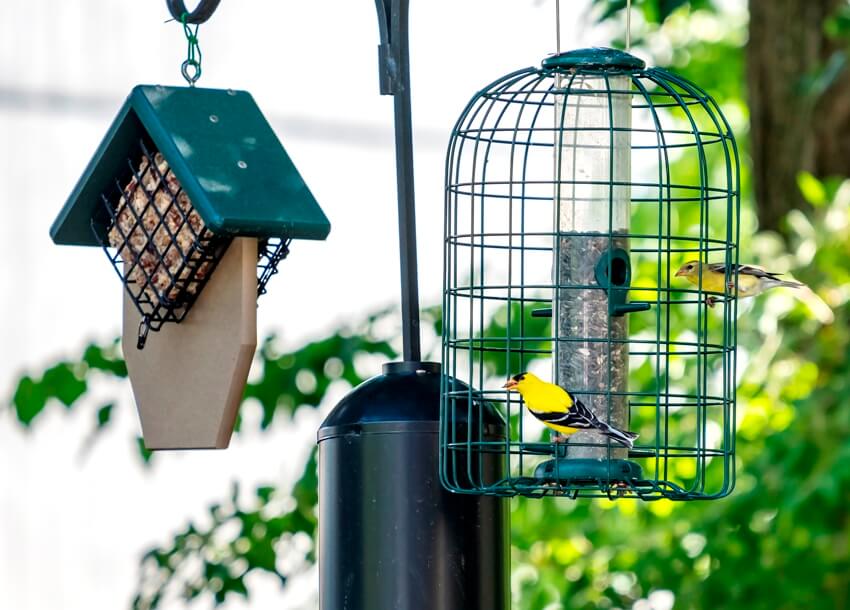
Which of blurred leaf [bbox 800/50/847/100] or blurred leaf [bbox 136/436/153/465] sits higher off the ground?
blurred leaf [bbox 800/50/847/100]

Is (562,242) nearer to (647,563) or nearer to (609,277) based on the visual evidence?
(609,277)

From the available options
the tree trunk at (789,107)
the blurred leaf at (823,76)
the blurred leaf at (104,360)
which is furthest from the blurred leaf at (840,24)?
the blurred leaf at (104,360)

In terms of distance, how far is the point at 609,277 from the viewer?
3.30 m

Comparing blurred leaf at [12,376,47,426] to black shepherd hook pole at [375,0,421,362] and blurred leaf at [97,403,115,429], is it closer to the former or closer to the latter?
blurred leaf at [97,403,115,429]

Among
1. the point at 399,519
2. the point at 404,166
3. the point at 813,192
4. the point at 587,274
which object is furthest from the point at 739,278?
the point at 813,192

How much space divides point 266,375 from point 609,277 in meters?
2.51

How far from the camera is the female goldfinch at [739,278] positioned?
368 centimetres

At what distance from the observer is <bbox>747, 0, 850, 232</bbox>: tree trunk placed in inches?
270

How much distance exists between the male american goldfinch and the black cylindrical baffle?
11 cm

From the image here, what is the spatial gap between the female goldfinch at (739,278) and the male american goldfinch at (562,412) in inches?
26.5

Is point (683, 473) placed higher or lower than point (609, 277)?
lower

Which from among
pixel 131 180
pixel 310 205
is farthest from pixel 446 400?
pixel 131 180

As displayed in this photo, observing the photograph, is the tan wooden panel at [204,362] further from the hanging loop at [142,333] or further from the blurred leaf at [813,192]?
the blurred leaf at [813,192]

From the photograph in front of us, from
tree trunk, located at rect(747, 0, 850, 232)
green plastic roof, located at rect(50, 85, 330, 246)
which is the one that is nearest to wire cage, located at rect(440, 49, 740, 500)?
green plastic roof, located at rect(50, 85, 330, 246)
